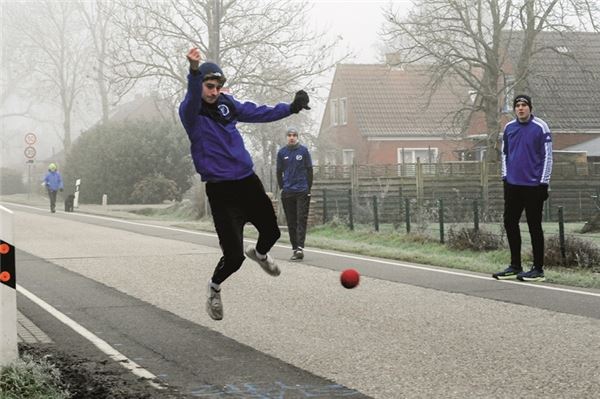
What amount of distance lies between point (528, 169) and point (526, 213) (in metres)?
0.54

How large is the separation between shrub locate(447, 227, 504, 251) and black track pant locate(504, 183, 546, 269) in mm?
3620

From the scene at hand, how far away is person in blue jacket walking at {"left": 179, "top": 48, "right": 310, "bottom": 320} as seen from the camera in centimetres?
748

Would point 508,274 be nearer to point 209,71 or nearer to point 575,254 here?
point 575,254

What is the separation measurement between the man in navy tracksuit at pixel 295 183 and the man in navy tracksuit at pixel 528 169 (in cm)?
390

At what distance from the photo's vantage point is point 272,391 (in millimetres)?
5641

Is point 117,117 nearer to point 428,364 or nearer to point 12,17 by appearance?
point 12,17

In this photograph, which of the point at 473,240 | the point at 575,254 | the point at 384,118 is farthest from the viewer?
the point at 384,118

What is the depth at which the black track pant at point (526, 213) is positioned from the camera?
11.2 m

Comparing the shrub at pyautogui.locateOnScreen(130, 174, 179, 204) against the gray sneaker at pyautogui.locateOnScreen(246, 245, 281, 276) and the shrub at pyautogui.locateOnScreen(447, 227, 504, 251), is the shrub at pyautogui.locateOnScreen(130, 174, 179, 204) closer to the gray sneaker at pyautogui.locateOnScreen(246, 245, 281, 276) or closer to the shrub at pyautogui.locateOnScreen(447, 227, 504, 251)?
the shrub at pyautogui.locateOnScreen(447, 227, 504, 251)

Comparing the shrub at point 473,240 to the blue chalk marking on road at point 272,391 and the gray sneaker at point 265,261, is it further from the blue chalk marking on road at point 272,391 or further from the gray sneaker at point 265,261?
the blue chalk marking on road at point 272,391

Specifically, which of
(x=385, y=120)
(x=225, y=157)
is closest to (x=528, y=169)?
(x=225, y=157)

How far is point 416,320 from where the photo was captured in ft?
27.2

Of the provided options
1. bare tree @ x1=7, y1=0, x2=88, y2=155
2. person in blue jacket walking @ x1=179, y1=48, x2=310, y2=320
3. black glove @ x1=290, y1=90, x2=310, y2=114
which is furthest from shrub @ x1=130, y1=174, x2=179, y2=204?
black glove @ x1=290, y1=90, x2=310, y2=114

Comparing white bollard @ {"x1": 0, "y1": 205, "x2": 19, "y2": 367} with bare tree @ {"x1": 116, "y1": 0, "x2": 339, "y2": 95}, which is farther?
bare tree @ {"x1": 116, "y1": 0, "x2": 339, "y2": 95}
